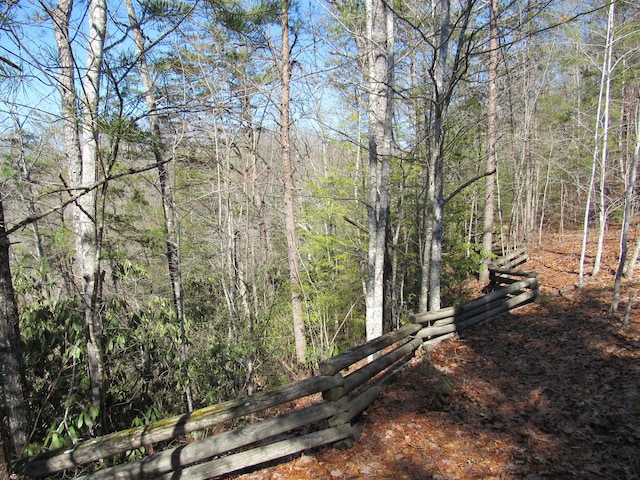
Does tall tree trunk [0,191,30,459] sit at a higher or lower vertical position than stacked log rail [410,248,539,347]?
higher

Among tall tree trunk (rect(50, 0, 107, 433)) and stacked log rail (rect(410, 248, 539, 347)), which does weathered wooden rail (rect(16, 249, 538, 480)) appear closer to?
tall tree trunk (rect(50, 0, 107, 433))

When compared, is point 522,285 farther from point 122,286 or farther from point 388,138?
point 122,286

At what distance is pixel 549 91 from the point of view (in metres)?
15.0

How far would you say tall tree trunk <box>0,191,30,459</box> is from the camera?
357 centimetres

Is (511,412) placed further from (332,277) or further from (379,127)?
(332,277)

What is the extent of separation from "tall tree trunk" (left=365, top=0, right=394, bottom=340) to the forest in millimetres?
38

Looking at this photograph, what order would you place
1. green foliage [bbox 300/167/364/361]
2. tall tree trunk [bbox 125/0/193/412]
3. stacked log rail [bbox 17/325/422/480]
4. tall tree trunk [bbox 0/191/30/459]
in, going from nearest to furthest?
stacked log rail [bbox 17/325/422/480] < tall tree trunk [bbox 0/191/30/459] < tall tree trunk [bbox 125/0/193/412] < green foliage [bbox 300/167/364/361]

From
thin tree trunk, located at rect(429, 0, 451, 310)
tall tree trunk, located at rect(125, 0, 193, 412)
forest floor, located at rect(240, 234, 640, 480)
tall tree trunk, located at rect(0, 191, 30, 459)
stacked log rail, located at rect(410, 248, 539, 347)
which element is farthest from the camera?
stacked log rail, located at rect(410, 248, 539, 347)

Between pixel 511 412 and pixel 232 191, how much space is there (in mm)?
7652

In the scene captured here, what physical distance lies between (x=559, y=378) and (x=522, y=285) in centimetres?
371

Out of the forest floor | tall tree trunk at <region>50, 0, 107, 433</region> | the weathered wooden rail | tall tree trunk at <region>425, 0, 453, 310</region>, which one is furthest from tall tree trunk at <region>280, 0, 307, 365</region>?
tall tree trunk at <region>50, 0, 107, 433</region>

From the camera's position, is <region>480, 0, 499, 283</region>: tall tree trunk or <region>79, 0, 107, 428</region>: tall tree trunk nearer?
<region>79, 0, 107, 428</region>: tall tree trunk

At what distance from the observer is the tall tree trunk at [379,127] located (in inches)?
246

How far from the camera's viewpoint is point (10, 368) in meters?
3.60
